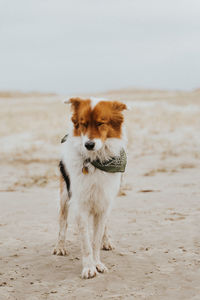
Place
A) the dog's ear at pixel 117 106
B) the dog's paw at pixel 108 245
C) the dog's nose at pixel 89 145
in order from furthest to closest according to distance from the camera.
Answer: the dog's paw at pixel 108 245 < the dog's ear at pixel 117 106 < the dog's nose at pixel 89 145

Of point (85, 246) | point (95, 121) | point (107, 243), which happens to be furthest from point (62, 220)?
point (95, 121)

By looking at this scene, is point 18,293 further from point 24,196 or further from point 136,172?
point 136,172

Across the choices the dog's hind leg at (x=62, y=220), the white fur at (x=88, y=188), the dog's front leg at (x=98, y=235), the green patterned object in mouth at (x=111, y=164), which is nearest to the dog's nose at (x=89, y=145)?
the white fur at (x=88, y=188)

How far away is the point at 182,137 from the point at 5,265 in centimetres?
1405

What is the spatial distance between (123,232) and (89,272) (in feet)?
5.98

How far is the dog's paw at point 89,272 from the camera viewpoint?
4797 mm

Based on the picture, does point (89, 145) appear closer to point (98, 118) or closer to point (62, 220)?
point (98, 118)

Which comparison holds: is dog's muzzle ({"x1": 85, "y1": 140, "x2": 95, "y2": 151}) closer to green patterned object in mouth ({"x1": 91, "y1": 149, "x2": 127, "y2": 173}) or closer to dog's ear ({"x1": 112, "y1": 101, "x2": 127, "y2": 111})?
green patterned object in mouth ({"x1": 91, "y1": 149, "x2": 127, "y2": 173})

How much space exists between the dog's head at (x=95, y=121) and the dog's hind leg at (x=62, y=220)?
4.08 ft

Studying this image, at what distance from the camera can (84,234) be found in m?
5.01

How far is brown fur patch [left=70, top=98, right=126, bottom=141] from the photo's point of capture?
14.9 ft

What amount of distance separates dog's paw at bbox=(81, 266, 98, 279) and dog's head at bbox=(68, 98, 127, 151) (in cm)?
140

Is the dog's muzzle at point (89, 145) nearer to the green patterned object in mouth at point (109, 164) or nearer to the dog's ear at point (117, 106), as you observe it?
the green patterned object in mouth at point (109, 164)

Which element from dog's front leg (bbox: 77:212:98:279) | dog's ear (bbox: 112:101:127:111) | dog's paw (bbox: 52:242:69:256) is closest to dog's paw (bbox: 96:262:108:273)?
dog's front leg (bbox: 77:212:98:279)
